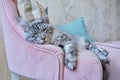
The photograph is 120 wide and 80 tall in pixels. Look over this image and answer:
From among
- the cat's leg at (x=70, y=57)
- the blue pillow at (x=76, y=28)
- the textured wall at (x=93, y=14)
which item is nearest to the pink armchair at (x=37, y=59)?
the cat's leg at (x=70, y=57)

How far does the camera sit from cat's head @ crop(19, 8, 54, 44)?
127 cm

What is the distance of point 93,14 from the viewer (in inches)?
86.5

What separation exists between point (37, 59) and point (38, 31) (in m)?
0.18

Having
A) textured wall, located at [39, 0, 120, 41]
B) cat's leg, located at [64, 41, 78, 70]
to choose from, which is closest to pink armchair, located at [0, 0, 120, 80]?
cat's leg, located at [64, 41, 78, 70]

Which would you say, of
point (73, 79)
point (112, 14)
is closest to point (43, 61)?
point (73, 79)

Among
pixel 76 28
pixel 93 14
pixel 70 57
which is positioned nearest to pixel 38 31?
pixel 70 57

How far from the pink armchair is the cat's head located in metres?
0.04

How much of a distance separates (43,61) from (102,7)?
4.01 ft

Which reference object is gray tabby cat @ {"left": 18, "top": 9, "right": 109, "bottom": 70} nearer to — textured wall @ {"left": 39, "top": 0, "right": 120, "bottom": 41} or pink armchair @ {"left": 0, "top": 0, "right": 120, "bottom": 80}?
pink armchair @ {"left": 0, "top": 0, "right": 120, "bottom": 80}

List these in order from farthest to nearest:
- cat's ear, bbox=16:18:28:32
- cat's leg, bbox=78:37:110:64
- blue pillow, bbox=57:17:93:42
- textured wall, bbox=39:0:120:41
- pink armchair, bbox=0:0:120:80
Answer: textured wall, bbox=39:0:120:41
blue pillow, bbox=57:17:93:42
cat's ear, bbox=16:18:28:32
cat's leg, bbox=78:37:110:64
pink armchair, bbox=0:0:120:80

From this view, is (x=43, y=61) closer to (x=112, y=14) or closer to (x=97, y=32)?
(x=97, y=32)

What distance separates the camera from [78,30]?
190 centimetres

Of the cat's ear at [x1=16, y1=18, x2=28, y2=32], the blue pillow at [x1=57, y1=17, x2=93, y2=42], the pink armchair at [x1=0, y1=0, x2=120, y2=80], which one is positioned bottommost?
the pink armchair at [x1=0, y1=0, x2=120, y2=80]

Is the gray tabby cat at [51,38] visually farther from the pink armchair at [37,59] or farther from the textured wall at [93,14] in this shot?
the textured wall at [93,14]
